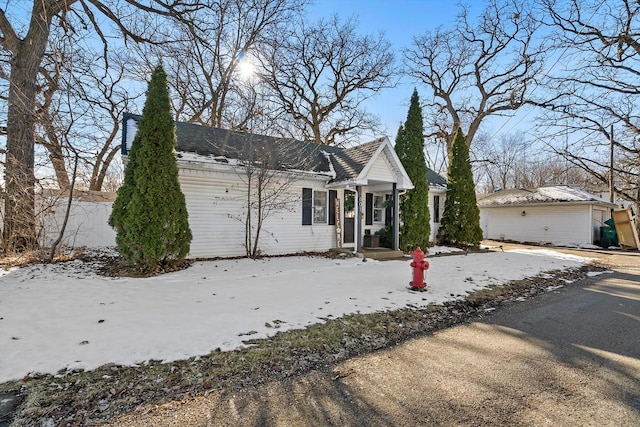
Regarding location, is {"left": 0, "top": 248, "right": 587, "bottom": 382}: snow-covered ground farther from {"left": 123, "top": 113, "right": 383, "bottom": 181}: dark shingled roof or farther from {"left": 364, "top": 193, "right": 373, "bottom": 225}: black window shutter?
{"left": 364, "top": 193, "right": 373, "bottom": 225}: black window shutter

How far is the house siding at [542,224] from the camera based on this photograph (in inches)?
683

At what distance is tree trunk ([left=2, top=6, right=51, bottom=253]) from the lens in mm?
8203

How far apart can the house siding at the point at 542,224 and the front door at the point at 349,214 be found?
13.6 meters

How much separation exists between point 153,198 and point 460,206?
39.8 ft

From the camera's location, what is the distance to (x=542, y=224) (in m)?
18.8

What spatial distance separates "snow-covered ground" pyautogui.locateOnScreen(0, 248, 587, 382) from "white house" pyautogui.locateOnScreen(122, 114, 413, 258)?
156cm

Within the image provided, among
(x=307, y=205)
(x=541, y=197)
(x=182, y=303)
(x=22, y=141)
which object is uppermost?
(x=22, y=141)

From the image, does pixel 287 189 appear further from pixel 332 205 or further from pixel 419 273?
pixel 419 273

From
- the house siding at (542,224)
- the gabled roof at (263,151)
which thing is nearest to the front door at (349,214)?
the gabled roof at (263,151)

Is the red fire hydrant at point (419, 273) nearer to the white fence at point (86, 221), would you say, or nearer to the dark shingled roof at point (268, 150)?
the dark shingled roof at point (268, 150)

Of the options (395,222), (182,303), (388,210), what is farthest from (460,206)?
(182,303)

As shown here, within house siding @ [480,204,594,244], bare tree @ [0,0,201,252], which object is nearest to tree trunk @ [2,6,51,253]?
bare tree @ [0,0,201,252]

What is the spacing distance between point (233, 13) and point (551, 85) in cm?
1633

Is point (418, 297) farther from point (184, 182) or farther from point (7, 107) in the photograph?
point (7, 107)
